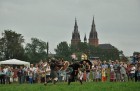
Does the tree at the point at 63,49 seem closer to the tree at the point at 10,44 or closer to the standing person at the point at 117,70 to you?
the tree at the point at 10,44

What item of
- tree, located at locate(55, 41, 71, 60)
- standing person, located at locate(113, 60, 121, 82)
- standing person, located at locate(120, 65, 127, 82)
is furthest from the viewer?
tree, located at locate(55, 41, 71, 60)

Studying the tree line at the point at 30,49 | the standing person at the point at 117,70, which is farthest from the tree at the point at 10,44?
the standing person at the point at 117,70

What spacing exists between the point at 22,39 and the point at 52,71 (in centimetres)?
9340

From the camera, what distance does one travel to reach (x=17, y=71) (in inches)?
1515

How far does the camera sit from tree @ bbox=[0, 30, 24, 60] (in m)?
110

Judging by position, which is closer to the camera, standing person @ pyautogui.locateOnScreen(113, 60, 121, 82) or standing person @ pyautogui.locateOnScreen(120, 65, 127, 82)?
standing person @ pyautogui.locateOnScreen(120, 65, 127, 82)

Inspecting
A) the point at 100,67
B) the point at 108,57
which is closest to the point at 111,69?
the point at 100,67

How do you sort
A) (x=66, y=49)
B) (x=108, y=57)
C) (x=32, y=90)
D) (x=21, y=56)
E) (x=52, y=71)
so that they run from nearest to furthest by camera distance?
(x=32, y=90), (x=52, y=71), (x=21, y=56), (x=66, y=49), (x=108, y=57)

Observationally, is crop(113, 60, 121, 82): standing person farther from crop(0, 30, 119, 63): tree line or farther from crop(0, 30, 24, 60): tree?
crop(0, 30, 24, 60): tree

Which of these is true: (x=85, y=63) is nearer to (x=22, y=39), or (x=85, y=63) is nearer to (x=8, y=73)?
(x=8, y=73)

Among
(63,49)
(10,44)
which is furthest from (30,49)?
(10,44)

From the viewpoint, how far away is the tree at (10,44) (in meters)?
110

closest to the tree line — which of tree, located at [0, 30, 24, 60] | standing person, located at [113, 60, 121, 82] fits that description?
tree, located at [0, 30, 24, 60]

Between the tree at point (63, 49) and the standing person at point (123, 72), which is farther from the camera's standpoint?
the tree at point (63, 49)
